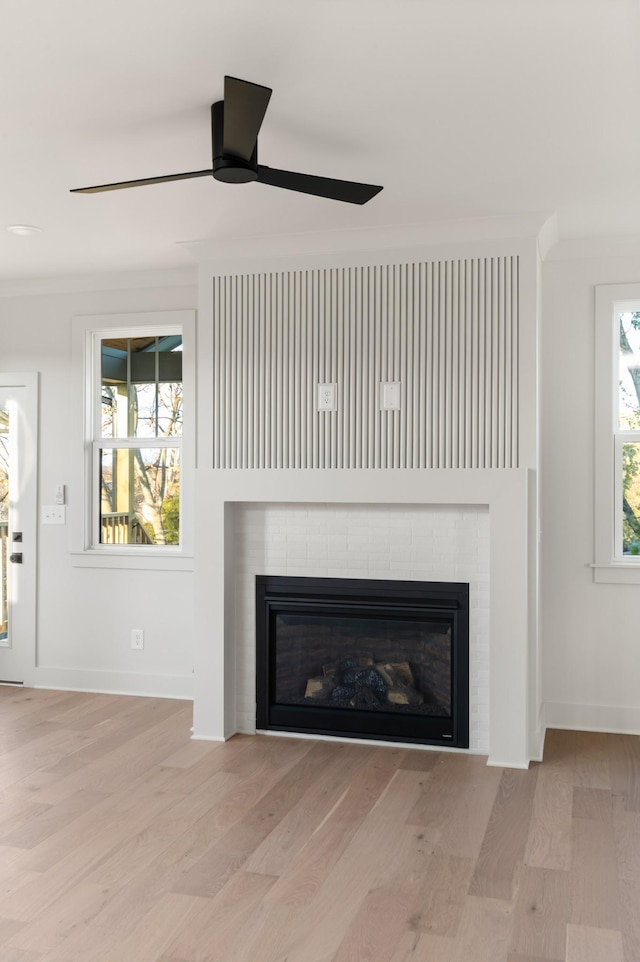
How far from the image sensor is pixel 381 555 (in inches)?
175

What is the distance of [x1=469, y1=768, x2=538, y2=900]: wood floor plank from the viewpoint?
9.55ft

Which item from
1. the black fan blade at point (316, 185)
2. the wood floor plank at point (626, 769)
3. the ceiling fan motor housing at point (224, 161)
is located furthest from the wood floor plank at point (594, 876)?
the ceiling fan motor housing at point (224, 161)

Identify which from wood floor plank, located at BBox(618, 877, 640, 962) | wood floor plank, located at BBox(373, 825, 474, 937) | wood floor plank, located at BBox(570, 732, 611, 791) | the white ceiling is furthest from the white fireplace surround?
the white ceiling

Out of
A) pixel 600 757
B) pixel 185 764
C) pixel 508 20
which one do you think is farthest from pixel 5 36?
pixel 600 757

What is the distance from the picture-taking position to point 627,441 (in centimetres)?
466

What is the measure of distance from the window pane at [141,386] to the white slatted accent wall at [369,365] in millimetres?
845

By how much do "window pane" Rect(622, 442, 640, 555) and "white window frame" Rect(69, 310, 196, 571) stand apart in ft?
8.19

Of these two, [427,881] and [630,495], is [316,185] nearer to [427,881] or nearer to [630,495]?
[427,881]

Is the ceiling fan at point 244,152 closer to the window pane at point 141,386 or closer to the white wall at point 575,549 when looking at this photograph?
the white wall at point 575,549

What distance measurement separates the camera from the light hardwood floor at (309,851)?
255 cm

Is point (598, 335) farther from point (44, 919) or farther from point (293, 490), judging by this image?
point (44, 919)

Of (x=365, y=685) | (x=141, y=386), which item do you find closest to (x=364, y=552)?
(x=365, y=685)

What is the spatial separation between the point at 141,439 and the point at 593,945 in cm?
382

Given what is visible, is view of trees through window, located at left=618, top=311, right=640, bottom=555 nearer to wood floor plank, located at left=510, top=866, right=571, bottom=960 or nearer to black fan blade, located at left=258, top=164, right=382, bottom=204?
wood floor plank, located at left=510, top=866, right=571, bottom=960
